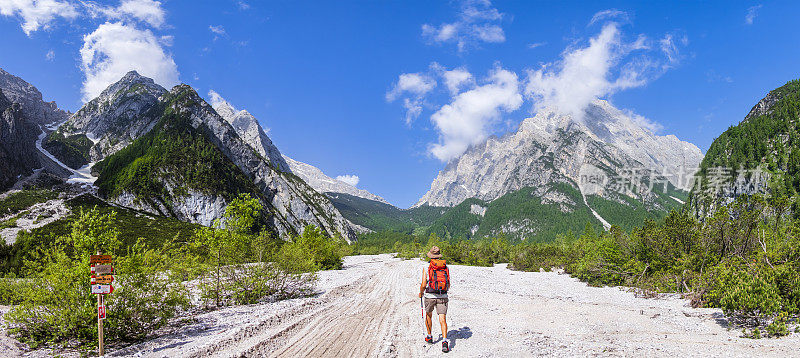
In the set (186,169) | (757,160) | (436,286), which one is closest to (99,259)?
(436,286)

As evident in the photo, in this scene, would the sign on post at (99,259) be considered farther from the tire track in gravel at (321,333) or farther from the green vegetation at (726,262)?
the green vegetation at (726,262)

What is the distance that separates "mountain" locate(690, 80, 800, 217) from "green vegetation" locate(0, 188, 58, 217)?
187426 mm

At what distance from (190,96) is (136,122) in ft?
126

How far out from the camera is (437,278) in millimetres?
8750

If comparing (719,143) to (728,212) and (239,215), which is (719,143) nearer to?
(728,212)

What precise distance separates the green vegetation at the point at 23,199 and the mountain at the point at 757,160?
615 feet

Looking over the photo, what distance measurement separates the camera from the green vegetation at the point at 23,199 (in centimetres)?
8738

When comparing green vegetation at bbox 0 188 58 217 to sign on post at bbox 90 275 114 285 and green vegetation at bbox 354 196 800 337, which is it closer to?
sign on post at bbox 90 275 114 285

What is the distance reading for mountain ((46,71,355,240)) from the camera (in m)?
118

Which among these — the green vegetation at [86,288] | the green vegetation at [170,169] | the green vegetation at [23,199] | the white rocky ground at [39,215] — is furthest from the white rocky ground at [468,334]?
the green vegetation at [170,169]

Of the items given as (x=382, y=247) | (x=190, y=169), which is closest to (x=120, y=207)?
(x=190, y=169)

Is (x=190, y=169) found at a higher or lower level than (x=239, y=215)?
higher

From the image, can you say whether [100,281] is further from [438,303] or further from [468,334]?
[468,334]

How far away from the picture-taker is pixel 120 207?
347 feet
